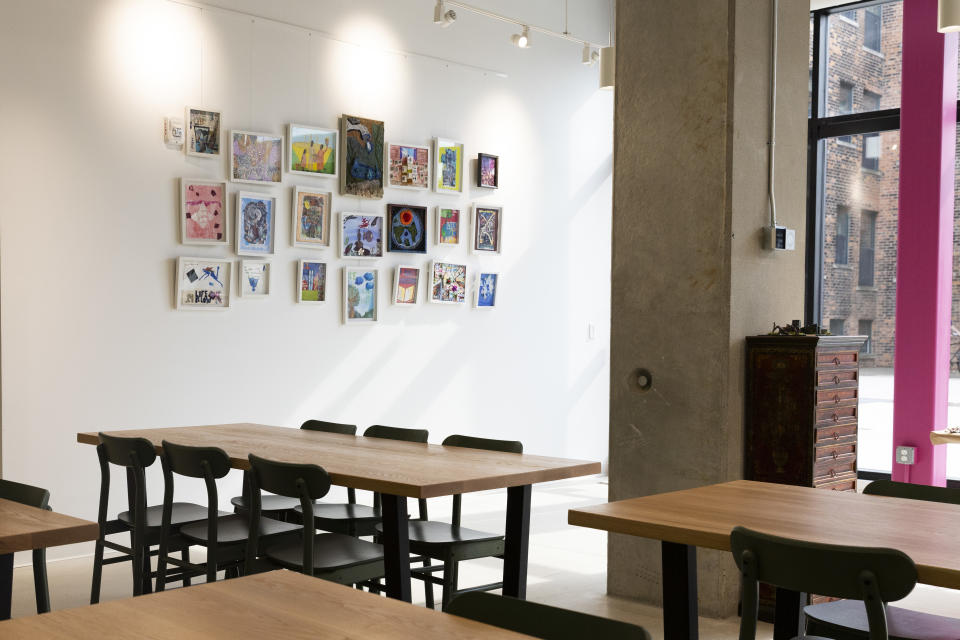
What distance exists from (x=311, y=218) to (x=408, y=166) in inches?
37.4

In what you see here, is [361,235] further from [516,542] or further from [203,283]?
[516,542]

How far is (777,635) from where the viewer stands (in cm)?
304

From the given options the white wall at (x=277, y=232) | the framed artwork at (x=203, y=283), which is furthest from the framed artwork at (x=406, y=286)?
the framed artwork at (x=203, y=283)

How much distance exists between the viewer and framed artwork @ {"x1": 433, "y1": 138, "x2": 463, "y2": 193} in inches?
295

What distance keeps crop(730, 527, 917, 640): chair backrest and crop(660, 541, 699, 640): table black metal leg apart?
15.2 inches

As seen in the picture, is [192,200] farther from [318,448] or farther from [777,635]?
[777,635]

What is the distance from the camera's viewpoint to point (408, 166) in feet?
23.8

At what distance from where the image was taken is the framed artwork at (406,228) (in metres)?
7.18

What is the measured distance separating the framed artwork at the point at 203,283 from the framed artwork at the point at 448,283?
1745 millimetres

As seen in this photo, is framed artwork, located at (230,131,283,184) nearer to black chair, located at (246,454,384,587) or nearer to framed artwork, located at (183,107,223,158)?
framed artwork, located at (183,107,223,158)

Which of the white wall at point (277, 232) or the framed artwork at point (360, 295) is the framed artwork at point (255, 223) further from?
the framed artwork at point (360, 295)

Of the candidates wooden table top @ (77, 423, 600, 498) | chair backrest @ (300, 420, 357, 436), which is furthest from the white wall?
chair backrest @ (300, 420, 357, 436)

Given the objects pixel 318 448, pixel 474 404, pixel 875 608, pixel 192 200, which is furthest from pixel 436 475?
pixel 474 404

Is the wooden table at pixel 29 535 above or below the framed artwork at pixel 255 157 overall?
below
